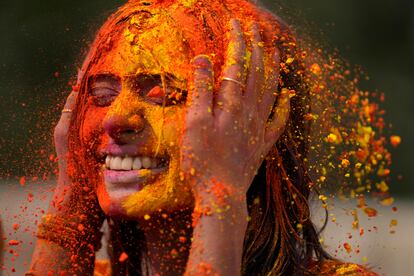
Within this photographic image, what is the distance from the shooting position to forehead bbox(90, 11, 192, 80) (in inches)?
65.6

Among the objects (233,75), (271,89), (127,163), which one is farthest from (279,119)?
(127,163)

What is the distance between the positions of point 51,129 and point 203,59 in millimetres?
695

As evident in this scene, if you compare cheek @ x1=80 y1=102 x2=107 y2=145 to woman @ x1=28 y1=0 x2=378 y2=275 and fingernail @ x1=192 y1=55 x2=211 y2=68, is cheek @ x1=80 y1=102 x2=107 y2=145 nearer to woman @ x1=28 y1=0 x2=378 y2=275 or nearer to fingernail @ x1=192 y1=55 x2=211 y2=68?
woman @ x1=28 y1=0 x2=378 y2=275

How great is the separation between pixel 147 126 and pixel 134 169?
0.11 m

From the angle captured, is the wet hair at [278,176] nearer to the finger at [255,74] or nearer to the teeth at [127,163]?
the finger at [255,74]

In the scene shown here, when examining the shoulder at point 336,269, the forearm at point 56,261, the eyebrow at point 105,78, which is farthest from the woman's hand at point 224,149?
the forearm at point 56,261

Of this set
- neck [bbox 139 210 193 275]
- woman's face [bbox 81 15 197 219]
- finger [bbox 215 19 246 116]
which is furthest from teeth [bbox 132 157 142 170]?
finger [bbox 215 19 246 116]

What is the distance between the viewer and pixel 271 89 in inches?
67.1

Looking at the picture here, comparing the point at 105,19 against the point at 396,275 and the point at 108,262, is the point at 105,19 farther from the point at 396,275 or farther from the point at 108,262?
the point at 396,275

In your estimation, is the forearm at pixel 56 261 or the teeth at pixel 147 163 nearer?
the teeth at pixel 147 163

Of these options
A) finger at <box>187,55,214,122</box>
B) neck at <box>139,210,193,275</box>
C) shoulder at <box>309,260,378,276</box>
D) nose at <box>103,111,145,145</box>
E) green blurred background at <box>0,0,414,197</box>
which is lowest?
shoulder at <box>309,260,378,276</box>

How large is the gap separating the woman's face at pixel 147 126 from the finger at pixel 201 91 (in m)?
0.07

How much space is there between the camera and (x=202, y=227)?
60.4 inches

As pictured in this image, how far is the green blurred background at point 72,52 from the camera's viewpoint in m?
2.06
